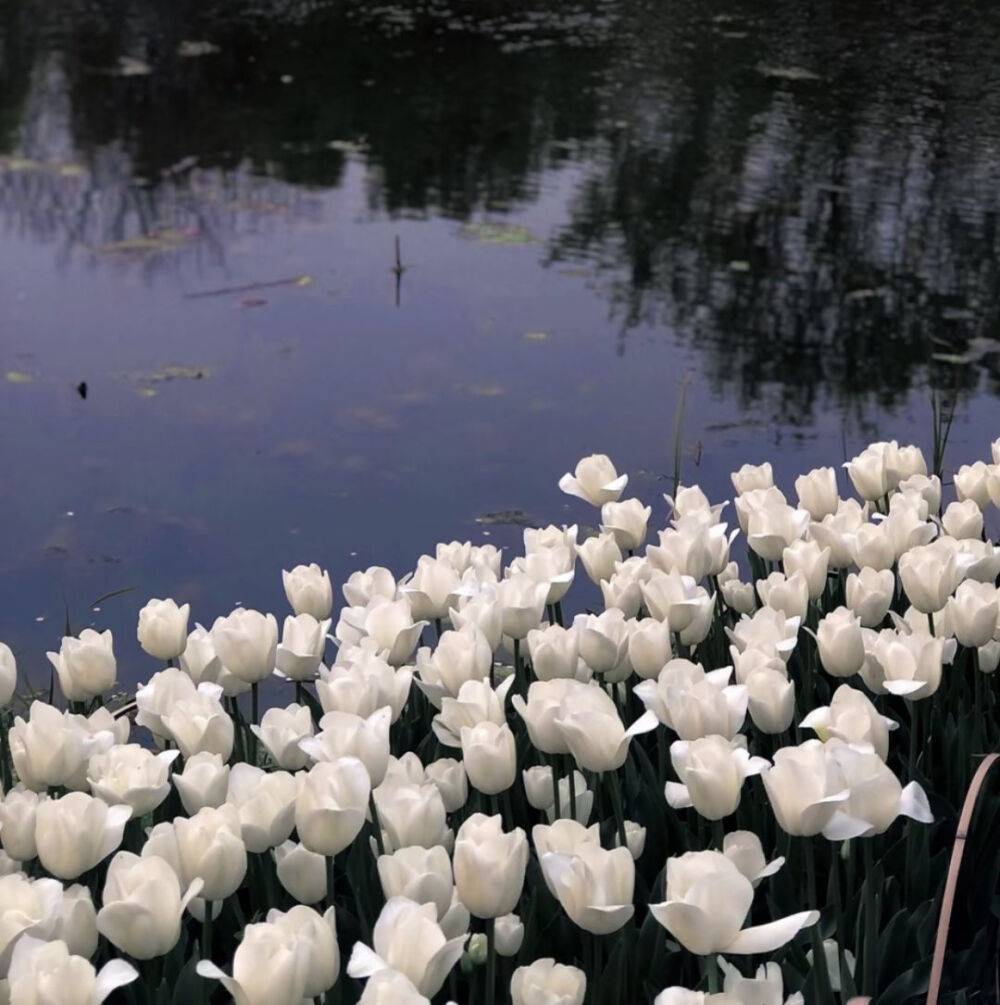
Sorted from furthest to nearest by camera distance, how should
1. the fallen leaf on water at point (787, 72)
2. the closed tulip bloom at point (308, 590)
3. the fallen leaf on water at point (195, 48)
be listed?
the fallen leaf on water at point (195, 48) < the fallen leaf on water at point (787, 72) < the closed tulip bloom at point (308, 590)

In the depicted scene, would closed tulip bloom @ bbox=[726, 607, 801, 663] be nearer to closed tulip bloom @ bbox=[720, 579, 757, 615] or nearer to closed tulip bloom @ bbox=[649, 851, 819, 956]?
closed tulip bloom @ bbox=[720, 579, 757, 615]

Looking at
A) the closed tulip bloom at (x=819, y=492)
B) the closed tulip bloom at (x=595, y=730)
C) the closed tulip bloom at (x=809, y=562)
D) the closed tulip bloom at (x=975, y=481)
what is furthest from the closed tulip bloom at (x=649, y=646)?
the closed tulip bloom at (x=975, y=481)

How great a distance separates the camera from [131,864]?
140 centimetres

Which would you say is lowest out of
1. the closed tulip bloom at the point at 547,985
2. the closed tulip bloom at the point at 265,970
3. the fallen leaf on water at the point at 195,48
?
the closed tulip bloom at the point at 547,985

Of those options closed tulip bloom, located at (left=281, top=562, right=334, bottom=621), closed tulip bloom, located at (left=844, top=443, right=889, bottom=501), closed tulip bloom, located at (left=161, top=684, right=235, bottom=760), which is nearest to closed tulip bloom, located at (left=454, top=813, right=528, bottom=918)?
closed tulip bloom, located at (left=161, top=684, right=235, bottom=760)

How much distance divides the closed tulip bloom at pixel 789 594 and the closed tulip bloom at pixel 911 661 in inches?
8.7

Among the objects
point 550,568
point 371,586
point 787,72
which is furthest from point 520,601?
point 787,72

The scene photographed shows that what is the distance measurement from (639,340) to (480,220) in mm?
1476

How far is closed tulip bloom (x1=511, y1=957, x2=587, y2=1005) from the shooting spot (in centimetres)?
135

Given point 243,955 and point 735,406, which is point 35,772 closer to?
point 243,955

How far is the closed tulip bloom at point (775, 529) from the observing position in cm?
233

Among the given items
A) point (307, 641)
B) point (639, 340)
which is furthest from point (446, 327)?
point (307, 641)

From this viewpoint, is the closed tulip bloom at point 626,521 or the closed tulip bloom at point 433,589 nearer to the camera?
the closed tulip bloom at point 433,589

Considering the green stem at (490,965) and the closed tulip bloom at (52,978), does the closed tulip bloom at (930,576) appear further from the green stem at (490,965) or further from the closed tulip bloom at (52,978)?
the closed tulip bloom at (52,978)
